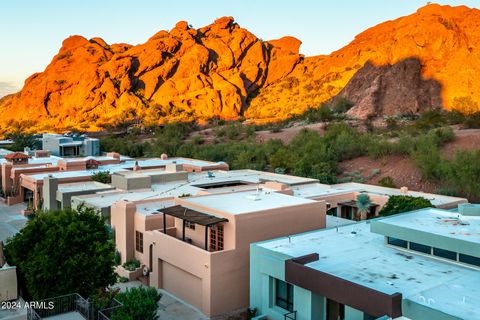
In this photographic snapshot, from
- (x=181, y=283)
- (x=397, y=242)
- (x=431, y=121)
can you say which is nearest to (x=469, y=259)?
(x=397, y=242)

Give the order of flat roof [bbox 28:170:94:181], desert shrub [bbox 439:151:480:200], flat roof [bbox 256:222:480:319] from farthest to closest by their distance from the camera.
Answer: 1. flat roof [bbox 28:170:94:181]
2. desert shrub [bbox 439:151:480:200]
3. flat roof [bbox 256:222:480:319]

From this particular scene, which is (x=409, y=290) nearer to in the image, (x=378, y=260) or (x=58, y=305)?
(x=378, y=260)

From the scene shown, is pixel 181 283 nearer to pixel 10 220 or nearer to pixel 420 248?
pixel 420 248

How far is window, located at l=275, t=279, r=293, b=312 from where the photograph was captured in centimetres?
1570

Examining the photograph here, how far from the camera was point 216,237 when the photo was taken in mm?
19016

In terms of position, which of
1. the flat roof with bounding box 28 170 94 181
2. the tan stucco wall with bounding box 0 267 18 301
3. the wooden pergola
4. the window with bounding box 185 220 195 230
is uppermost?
the wooden pergola

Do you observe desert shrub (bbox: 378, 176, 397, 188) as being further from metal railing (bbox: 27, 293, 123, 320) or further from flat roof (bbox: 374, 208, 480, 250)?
metal railing (bbox: 27, 293, 123, 320)

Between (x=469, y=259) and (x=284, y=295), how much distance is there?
5482mm

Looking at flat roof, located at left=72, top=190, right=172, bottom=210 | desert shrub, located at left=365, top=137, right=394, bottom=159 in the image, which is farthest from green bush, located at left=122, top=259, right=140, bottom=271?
desert shrub, located at left=365, top=137, right=394, bottom=159

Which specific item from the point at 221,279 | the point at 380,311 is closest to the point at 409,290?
the point at 380,311

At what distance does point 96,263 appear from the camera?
17203 mm

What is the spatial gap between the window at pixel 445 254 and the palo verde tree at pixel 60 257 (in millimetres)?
10512

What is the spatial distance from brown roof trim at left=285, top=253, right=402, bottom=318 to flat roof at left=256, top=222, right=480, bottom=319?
0.38m

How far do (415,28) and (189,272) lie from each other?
6862 centimetres
